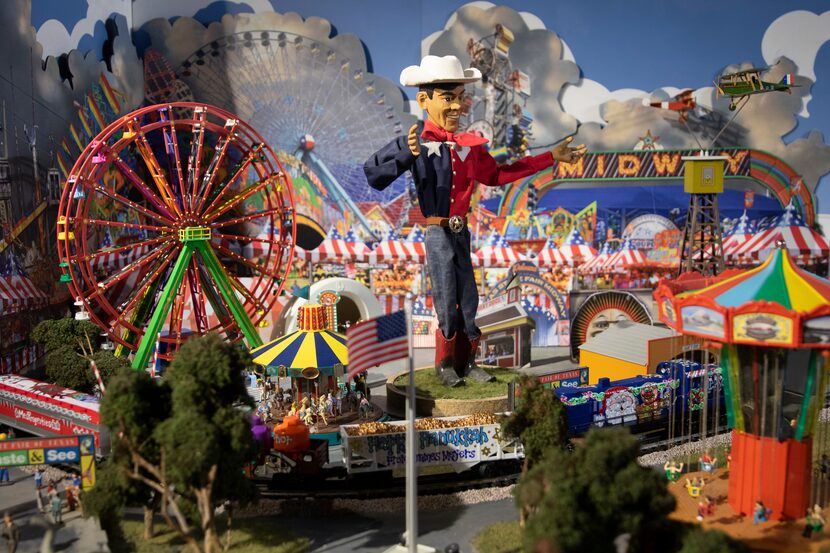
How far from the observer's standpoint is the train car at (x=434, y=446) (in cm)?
1653

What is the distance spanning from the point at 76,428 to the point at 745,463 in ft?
42.3

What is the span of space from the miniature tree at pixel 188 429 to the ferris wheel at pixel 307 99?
2091cm

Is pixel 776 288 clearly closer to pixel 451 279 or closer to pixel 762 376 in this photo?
pixel 762 376

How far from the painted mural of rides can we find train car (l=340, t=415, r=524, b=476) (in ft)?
58.4

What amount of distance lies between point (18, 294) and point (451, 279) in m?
11.9

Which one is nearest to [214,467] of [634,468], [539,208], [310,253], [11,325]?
[634,468]

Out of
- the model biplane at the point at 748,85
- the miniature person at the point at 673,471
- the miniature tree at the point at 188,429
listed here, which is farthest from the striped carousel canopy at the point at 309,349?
the model biplane at the point at 748,85

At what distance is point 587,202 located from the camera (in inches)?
1292

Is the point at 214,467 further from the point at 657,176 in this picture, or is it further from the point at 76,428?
the point at 657,176

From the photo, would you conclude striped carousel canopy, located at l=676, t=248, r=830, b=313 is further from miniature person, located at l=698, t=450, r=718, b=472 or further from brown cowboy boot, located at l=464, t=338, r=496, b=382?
brown cowboy boot, located at l=464, t=338, r=496, b=382

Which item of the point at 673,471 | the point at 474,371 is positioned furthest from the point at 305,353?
the point at 673,471

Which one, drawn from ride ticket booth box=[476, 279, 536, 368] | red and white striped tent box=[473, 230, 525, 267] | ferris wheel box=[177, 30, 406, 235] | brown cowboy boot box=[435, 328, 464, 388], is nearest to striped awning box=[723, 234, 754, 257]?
red and white striped tent box=[473, 230, 525, 267]

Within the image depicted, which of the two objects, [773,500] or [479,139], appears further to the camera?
[479,139]

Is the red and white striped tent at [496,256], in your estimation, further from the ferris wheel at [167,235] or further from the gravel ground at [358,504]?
the gravel ground at [358,504]
